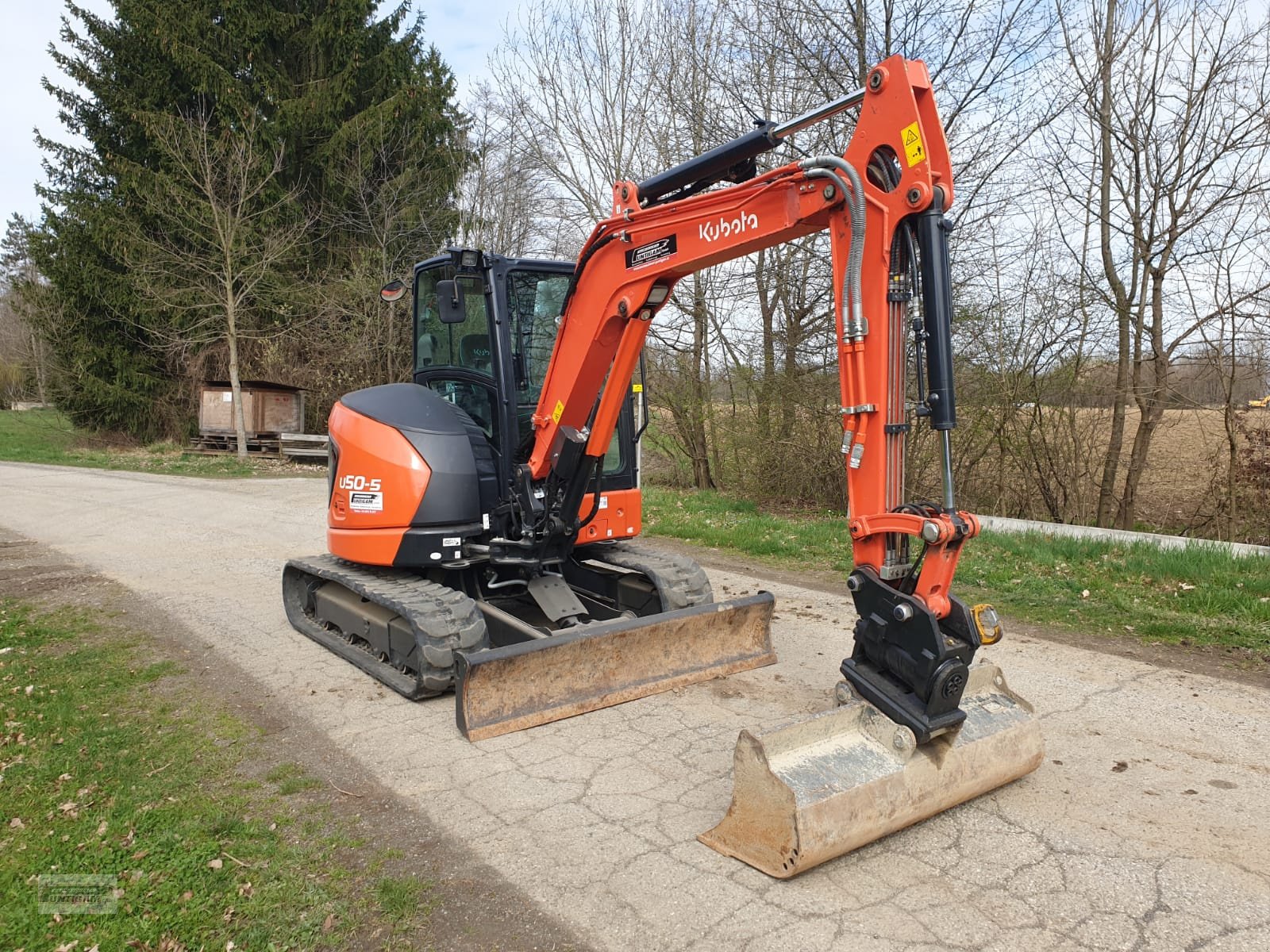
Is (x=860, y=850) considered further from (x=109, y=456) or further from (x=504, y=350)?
(x=109, y=456)

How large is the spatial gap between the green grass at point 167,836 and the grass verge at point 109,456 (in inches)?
579

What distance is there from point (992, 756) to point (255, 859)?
9.80 feet

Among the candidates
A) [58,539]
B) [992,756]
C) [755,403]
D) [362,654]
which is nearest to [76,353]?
[58,539]

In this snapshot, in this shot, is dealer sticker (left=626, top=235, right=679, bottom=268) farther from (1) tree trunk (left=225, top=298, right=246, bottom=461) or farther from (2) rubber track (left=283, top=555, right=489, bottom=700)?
(1) tree trunk (left=225, top=298, right=246, bottom=461)

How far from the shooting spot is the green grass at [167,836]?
9.64 ft

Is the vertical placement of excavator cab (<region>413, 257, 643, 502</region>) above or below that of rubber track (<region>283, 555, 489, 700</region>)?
above

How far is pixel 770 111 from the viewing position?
1245cm

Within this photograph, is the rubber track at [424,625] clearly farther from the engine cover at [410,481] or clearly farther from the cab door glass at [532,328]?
the cab door glass at [532,328]

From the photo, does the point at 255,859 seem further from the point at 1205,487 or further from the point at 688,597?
the point at 1205,487

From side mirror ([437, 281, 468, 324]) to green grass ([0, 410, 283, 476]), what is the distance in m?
14.8

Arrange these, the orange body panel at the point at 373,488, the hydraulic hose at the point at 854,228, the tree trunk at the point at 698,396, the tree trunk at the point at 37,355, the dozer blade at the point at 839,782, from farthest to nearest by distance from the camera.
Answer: the tree trunk at the point at 37,355, the tree trunk at the point at 698,396, the orange body panel at the point at 373,488, the hydraulic hose at the point at 854,228, the dozer blade at the point at 839,782

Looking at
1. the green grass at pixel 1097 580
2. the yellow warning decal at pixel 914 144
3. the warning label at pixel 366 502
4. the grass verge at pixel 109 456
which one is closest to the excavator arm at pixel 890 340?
the yellow warning decal at pixel 914 144

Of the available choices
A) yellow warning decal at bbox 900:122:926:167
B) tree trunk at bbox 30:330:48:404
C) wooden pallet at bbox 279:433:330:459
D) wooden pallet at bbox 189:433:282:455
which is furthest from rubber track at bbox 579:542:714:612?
tree trunk at bbox 30:330:48:404

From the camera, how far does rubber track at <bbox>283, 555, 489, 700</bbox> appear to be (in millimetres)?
4895
